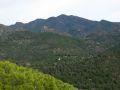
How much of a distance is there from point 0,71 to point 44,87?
756cm

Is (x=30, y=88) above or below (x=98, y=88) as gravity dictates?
above

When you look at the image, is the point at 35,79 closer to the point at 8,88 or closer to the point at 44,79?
the point at 44,79

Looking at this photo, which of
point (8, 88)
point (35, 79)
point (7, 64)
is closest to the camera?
point (8, 88)

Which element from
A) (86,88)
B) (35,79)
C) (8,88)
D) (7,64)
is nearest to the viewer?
(8,88)

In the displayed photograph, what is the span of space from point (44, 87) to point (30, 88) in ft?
9.91

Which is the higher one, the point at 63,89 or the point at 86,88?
the point at 63,89

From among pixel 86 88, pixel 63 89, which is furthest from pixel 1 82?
pixel 86 88

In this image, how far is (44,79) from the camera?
201 feet

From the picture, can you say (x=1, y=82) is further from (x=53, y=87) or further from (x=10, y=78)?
(x=53, y=87)

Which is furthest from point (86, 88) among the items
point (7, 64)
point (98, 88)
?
point (7, 64)

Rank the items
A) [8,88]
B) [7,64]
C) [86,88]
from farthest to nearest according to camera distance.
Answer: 1. [86,88]
2. [7,64]
3. [8,88]

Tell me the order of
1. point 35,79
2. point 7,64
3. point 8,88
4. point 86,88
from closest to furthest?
point 8,88
point 35,79
point 7,64
point 86,88

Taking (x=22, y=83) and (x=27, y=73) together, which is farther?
(x=27, y=73)

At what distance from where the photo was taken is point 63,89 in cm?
6150
